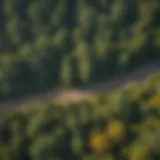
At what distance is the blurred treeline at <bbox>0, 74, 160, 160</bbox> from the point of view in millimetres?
13500

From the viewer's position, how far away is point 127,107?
14.2 meters

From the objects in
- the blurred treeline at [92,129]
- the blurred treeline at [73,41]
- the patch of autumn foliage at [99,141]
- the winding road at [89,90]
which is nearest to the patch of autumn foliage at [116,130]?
the blurred treeline at [92,129]

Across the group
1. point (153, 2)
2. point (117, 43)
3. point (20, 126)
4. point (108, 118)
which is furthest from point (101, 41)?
point (20, 126)

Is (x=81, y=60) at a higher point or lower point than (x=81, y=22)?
lower

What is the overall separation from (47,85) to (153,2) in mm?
6239

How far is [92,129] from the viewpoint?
14.2 meters

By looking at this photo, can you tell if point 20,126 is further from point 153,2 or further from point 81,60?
point 153,2

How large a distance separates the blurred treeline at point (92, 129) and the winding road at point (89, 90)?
1125mm

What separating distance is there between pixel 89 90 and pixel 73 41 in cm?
250

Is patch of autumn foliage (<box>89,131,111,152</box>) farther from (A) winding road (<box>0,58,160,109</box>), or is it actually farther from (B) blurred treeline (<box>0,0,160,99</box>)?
(B) blurred treeline (<box>0,0,160,99</box>)

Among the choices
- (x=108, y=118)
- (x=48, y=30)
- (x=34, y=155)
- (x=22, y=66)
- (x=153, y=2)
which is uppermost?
(x=153, y=2)

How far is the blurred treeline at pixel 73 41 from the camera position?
16531 mm

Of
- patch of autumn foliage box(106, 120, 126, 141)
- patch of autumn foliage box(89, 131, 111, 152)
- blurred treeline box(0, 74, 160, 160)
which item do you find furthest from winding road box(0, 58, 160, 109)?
patch of autumn foliage box(89, 131, 111, 152)

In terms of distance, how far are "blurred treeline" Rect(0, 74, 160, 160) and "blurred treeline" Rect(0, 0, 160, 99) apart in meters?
1.72
